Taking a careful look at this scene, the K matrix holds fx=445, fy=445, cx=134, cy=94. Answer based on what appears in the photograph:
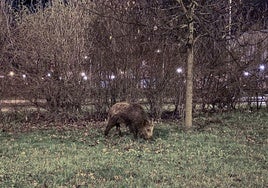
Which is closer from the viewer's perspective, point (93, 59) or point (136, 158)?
point (136, 158)

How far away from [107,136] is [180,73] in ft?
17.5

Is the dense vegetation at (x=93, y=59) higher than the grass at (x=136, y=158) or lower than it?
higher

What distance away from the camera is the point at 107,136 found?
12.1 metres

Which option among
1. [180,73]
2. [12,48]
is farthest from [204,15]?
[12,48]

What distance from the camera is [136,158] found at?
29.9 feet

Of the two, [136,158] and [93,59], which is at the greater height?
[93,59]

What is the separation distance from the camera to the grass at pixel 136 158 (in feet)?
24.4

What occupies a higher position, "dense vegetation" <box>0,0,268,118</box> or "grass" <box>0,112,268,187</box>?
"dense vegetation" <box>0,0,268,118</box>

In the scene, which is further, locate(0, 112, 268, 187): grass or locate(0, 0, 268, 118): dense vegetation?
locate(0, 0, 268, 118): dense vegetation

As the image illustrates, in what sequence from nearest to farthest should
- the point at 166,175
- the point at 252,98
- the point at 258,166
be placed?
the point at 166,175
the point at 258,166
the point at 252,98

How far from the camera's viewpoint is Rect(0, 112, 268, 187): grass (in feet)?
24.4

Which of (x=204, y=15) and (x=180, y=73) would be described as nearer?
(x=204, y=15)

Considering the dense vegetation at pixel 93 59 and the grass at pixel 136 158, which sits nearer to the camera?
the grass at pixel 136 158

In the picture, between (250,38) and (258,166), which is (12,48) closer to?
(250,38)
